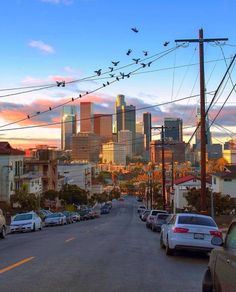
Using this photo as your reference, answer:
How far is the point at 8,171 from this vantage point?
2913 inches

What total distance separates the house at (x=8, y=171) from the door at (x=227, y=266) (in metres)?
68.1

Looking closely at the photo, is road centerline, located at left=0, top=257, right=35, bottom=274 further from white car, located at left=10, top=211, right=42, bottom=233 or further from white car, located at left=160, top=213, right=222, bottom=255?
white car, located at left=10, top=211, right=42, bottom=233

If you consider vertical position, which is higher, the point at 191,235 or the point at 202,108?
the point at 202,108

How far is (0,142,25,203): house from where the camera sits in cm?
7338

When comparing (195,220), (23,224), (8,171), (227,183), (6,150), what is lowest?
(23,224)

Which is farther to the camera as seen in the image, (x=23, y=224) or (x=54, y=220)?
(x=54, y=220)

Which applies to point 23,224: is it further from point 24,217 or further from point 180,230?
point 180,230

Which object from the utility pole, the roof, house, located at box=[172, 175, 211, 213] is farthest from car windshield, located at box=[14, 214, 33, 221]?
house, located at box=[172, 175, 211, 213]

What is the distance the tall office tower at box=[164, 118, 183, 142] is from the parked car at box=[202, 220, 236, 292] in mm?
53737

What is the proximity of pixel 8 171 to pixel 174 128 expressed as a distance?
25.5 meters

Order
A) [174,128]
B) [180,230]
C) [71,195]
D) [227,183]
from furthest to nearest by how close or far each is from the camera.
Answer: [71,195]
[227,183]
[174,128]
[180,230]

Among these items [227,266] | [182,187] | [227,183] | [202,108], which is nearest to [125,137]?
[182,187]

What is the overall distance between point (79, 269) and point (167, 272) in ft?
7.09

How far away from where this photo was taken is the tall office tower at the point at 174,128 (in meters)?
62.9
